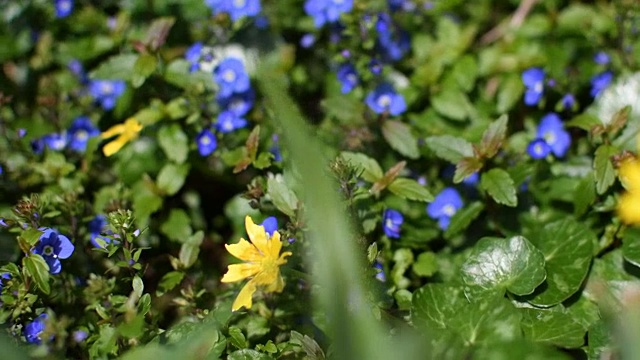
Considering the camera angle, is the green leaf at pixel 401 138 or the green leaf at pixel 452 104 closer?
the green leaf at pixel 401 138

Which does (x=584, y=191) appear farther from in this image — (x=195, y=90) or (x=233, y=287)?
(x=195, y=90)

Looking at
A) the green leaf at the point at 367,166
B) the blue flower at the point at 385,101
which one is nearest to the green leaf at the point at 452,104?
the blue flower at the point at 385,101

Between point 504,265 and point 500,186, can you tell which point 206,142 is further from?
point 504,265

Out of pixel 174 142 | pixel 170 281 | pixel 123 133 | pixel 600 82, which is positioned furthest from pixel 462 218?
pixel 123 133

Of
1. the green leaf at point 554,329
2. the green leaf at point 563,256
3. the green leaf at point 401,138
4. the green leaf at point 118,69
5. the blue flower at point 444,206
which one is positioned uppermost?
the green leaf at point 118,69

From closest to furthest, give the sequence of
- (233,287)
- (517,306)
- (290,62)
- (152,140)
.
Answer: (517,306) → (233,287) → (152,140) → (290,62)

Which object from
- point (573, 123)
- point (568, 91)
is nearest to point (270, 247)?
point (573, 123)

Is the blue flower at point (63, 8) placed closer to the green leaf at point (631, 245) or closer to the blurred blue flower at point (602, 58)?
the blurred blue flower at point (602, 58)
